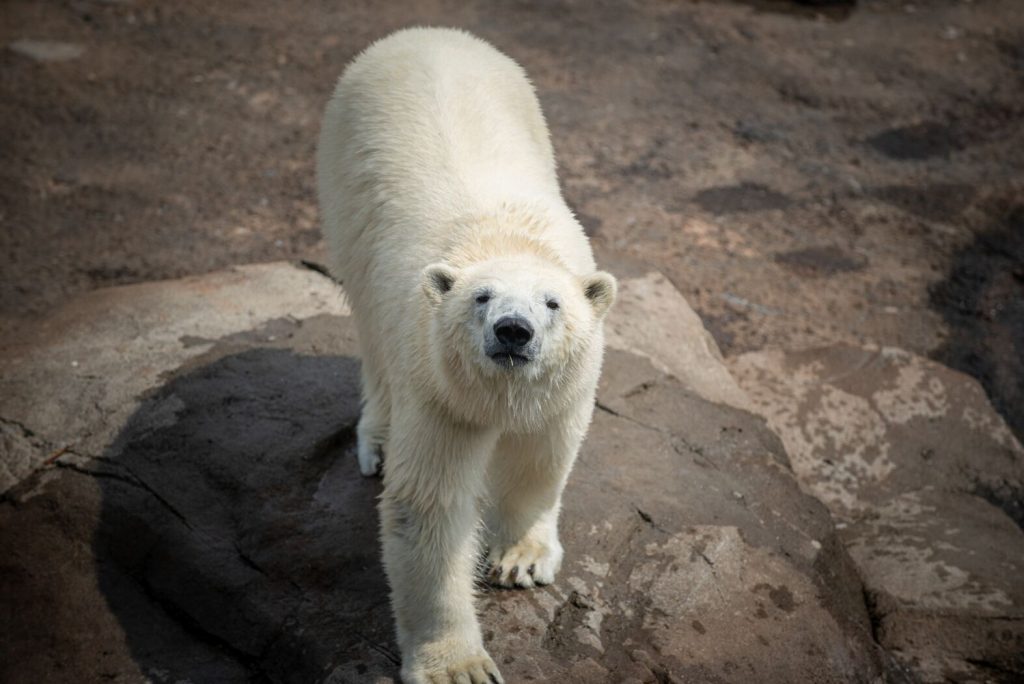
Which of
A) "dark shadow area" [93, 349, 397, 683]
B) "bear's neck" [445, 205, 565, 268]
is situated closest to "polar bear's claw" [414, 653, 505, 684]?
"dark shadow area" [93, 349, 397, 683]

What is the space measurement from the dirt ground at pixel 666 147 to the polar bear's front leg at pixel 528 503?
270 cm

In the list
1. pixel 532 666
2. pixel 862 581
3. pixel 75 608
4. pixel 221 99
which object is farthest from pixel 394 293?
pixel 221 99

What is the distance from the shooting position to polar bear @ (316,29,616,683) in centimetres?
298

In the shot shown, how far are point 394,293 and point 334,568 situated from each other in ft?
3.47

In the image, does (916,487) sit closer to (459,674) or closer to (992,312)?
(992,312)

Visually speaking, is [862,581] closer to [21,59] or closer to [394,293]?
[394,293]

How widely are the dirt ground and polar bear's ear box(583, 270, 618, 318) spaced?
9.85ft

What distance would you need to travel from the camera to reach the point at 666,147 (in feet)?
25.7

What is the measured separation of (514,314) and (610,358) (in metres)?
2.07

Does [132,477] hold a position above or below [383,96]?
below

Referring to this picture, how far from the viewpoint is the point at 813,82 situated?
8797mm

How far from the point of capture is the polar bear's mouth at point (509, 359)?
2.83 m

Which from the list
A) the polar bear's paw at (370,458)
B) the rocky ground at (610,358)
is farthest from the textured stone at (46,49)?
the polar bear's paw at (370,458)

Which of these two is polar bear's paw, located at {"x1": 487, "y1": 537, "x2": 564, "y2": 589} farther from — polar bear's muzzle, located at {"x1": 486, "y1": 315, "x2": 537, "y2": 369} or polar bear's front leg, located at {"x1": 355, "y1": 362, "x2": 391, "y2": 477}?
polar bear's muzzle, located at {"x1": 486, "y1": 315, "x2": 537, "y2": 369}
